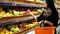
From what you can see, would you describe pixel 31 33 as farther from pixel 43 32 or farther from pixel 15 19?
pixel 43 32

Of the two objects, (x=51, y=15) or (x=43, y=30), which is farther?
(x=51, y=15)

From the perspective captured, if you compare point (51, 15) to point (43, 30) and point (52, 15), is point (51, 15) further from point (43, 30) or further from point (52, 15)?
point (43, 30)

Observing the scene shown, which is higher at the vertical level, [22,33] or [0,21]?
[0,21]

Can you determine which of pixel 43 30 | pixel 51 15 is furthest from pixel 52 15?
pixel 43 30

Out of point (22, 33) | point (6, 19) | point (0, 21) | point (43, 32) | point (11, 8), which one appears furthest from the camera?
point (11, 8)

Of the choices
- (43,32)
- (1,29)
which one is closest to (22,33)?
(1,29)

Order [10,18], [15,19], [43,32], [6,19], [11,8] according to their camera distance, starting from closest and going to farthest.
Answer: [43,32]
[6,19]
[10,18]
[15,19]
[11,8]

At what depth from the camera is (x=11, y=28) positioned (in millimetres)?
4270

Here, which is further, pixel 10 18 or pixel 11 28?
pixel 11 28

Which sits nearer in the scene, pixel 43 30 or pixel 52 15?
pixel 43 30

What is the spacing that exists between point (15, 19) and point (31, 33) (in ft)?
3.00

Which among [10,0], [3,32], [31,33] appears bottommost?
[31,33]

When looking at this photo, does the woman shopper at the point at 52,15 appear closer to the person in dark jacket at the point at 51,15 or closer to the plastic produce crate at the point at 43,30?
the person in dark jacket at the point at 51,15

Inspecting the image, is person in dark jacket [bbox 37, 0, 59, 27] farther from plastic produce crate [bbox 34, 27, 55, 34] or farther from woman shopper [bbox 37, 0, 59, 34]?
plastic produce crate [bbox 34, 27, 55, 34]
